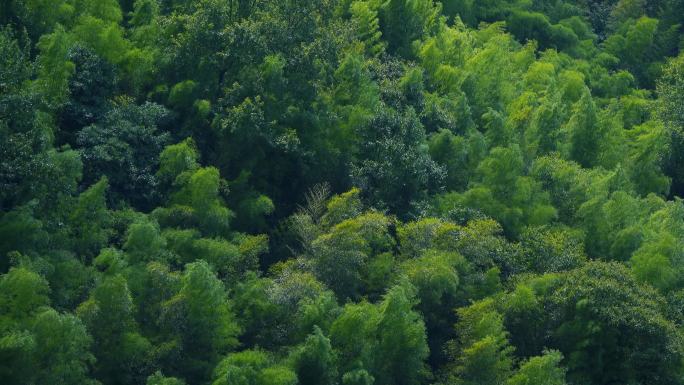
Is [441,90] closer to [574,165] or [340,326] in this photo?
[574,165]

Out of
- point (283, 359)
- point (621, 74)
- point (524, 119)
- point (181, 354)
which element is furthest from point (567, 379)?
point (621, 74)

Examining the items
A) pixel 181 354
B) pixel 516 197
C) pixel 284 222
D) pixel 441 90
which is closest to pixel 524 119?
pixel 441 90

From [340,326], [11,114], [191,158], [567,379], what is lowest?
[567,379]

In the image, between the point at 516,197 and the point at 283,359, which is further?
the point at 516,197

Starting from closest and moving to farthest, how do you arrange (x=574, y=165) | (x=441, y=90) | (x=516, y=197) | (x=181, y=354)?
(x=181, y=354) → (x=516, y=197) → (x=574, y=165) → (x=441, y=90)

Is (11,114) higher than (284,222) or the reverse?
higher

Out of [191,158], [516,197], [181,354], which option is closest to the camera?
[181,354]
